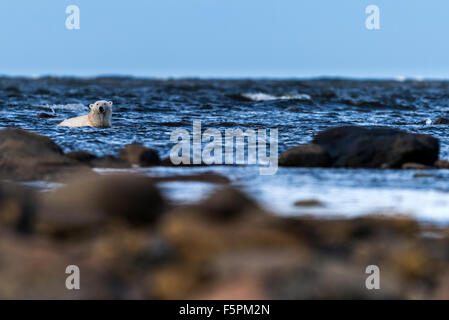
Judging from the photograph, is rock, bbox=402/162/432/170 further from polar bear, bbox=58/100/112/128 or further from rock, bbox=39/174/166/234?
polar bear, bbox=58/100/112/128

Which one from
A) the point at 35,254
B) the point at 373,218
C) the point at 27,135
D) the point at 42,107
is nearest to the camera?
the point at 35,254

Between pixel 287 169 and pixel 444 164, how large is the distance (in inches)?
93.4

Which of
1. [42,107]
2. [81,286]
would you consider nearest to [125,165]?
[81,286]

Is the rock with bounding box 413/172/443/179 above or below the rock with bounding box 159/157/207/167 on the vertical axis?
below

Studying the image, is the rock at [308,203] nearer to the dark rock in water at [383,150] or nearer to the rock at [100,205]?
the rock at [100,205]

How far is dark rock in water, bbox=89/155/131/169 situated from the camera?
9.23 meters

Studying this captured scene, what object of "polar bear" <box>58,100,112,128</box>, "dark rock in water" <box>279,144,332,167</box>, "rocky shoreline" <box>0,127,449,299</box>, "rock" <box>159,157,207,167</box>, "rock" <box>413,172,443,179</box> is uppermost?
"polar bear" <box>58,100,112,128</box>

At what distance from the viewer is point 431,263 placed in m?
4.77

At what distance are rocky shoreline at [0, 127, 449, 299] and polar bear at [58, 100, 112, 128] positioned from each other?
8.56 meters

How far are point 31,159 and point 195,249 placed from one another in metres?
4.73

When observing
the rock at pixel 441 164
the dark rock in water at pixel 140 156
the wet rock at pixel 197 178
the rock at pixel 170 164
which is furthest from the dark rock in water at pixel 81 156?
the rock at pixel 441 164

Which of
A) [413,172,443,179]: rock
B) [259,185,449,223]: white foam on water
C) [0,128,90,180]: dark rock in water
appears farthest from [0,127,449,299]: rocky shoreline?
[413,172,443,179]: rock

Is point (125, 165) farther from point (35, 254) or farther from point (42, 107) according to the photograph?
point (42, 107)

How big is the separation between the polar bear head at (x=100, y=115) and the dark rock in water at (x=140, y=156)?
4879mm
